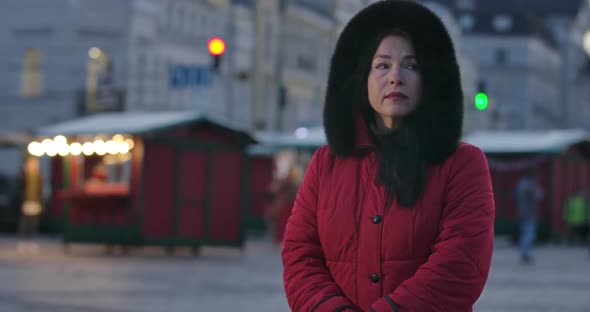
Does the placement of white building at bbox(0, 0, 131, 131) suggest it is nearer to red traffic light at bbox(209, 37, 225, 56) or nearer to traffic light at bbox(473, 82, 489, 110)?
traffic light at bbox(473, 82, 489, 110)

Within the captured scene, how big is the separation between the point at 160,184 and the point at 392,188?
22.2 meters

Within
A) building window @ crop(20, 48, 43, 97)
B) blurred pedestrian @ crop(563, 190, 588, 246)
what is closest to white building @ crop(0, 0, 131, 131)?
building window @ crop(20, 48, 43, 97)

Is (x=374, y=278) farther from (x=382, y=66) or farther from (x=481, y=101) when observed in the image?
(x=481, y=101)

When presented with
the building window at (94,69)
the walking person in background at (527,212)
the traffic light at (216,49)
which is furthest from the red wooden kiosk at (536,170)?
the building window at (94,69)

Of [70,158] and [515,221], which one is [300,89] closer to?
[515,221]

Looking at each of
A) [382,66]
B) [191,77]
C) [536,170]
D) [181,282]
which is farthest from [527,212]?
[382,66]

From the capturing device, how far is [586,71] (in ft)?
479

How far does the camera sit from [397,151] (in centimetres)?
421

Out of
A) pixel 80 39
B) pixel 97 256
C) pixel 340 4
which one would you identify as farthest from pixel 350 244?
pixel 340 4

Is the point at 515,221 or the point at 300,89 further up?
the point at 300,89

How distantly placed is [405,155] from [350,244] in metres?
0.29

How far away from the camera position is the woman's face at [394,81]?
13.8 ft

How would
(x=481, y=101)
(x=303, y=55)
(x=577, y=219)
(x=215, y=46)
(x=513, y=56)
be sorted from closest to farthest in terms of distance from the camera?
(x=215, y=46)
(x=481, y=101)
(x=577, y=219)
(x=303, y=55)
(x=513, y=56)

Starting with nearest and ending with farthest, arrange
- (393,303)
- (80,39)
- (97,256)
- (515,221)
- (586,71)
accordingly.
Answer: (393,303)
(97,256)
(515,221)
(80,39)
(586,71)
